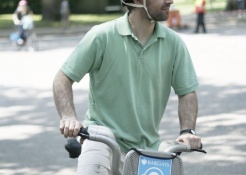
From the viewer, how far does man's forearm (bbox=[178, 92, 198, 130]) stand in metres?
4.18

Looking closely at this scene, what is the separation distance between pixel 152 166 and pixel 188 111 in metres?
0.79

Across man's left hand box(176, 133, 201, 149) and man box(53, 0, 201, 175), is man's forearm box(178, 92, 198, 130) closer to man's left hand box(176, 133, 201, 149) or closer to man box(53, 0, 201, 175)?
man box(53, 0, 201, 175)

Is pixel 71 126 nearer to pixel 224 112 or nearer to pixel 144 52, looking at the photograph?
pixel 144 52

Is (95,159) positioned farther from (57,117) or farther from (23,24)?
(23,24)

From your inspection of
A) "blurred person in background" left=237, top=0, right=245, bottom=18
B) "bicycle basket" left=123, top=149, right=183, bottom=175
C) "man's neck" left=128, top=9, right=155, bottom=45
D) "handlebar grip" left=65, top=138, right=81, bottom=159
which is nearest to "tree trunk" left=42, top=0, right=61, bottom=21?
"blurred person in background" left=237, top=0, right=245, bottom=18

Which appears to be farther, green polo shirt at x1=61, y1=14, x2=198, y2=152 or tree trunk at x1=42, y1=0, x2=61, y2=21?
tree trunk at x1=42, y1=0, x2=61, y2=21

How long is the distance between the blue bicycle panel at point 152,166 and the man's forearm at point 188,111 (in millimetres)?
647

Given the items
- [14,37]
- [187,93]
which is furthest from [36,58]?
[187,93]

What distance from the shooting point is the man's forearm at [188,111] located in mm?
4184

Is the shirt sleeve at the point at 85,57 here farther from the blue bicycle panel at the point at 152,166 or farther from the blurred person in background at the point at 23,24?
the blurred person in background at the point at 23,24

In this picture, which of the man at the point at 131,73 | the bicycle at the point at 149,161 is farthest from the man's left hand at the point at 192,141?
the bicycle at the point at 149,161

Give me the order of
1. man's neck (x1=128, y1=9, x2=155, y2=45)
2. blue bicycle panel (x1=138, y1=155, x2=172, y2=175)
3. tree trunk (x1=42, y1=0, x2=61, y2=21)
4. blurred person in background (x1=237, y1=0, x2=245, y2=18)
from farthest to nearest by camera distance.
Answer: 1. blurred person in background (x1=237, y1=0, x2=245, y2=18)
2. tree trunk (x1=42, y1=0, x2=61, y2=21)
3. man's neck (x1=128, y1=9, x2=155, y2=45)
4. blue bicycle panel (x1=138, y1=155, x2=172, y2=175)

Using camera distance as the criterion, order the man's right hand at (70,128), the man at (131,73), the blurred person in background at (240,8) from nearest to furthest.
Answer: the man's right hand at (70,128), the man at (131,73), the blurred person in background at (240,8)

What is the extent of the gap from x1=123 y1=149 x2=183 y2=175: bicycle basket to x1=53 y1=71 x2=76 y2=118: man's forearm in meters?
0.58
